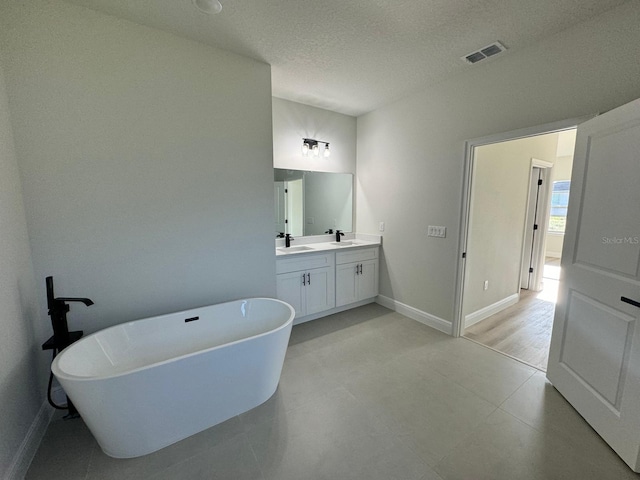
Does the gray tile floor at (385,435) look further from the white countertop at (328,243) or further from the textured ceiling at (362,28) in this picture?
the textured ceiling at (362,28)

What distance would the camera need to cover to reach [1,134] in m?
1.52

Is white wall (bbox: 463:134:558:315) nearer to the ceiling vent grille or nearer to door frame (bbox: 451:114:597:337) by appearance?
door frame (bbox: 451:114:597:337)

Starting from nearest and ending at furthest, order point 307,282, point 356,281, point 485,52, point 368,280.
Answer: point 485,52 < point 307,282 < point 356,281 < point 368,280

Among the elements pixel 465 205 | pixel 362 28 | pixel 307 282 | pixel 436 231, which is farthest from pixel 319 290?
pixel 362 28

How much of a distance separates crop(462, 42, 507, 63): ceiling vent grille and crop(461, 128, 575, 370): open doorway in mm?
750

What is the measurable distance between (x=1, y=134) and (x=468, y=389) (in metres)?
3.52

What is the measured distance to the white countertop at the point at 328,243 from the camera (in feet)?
10.8

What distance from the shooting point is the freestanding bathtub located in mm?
1373

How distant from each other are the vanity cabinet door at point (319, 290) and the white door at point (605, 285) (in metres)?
2.12

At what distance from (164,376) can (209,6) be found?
2.28 metres

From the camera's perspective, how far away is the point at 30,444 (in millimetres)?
1515

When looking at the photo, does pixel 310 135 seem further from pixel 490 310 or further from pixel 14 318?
pixel 490 310

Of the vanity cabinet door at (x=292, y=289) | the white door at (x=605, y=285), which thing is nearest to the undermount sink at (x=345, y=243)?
the vanity cabinet door at (x=292, y=289)

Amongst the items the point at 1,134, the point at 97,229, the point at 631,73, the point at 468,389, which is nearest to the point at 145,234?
the point at 97,229
